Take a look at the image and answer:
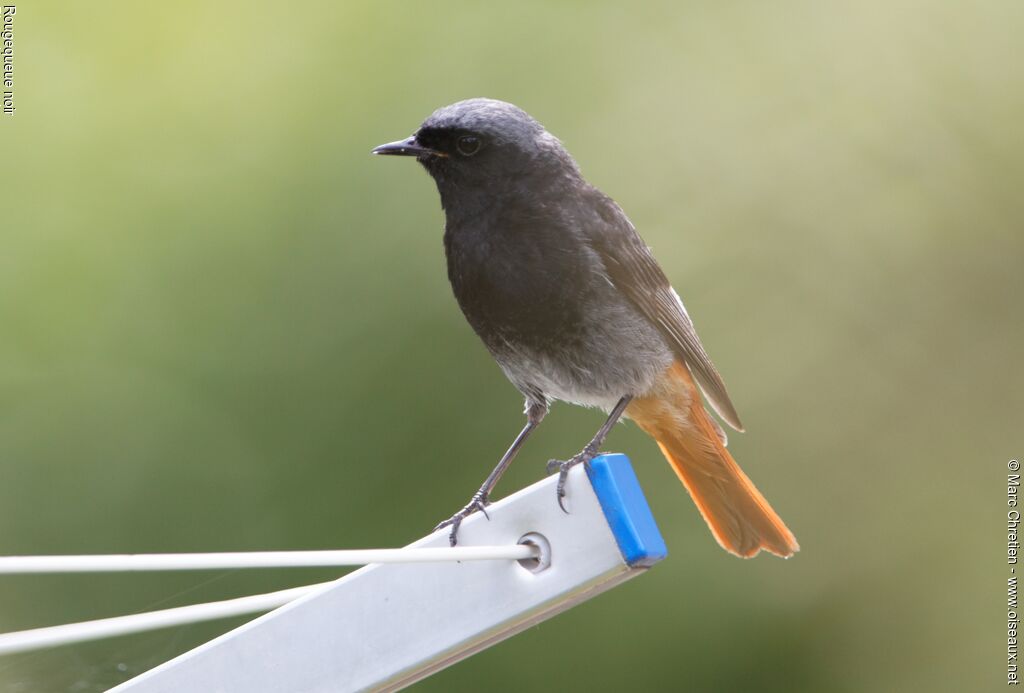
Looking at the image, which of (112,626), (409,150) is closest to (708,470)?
(409,150)

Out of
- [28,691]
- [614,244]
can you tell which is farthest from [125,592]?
[28,691]

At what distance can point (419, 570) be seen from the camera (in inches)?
75.0

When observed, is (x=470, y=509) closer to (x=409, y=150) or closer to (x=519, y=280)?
(x=519, y=280)

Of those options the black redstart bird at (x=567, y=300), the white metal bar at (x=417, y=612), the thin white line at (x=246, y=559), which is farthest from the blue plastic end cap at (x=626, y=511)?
the black redstart bird at (x=567, y=300)

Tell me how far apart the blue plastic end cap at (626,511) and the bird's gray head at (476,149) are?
1.53m

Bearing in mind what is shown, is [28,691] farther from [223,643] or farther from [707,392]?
[707,392]

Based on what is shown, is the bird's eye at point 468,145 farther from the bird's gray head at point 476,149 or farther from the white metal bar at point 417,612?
the white metal bar at point 417,612

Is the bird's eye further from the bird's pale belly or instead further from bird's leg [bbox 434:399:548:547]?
bird's leg [bbox 434:399:548:547]

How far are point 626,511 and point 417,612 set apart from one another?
14.8 inches

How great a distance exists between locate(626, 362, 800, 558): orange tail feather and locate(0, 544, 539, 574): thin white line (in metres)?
1.84

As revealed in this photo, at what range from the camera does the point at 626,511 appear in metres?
1.97

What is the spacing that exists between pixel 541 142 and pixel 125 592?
190 cm

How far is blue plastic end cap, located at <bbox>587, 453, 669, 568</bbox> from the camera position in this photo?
1930mm

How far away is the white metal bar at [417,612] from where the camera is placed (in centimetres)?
179
